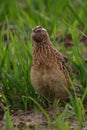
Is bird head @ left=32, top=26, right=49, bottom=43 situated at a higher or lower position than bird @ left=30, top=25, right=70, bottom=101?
higher

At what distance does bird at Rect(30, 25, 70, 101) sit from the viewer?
6.47 m

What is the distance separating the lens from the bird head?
664cm

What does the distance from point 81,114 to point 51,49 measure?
0.90m

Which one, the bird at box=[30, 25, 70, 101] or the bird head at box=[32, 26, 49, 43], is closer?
the bird at box=[30, 25, 70, 101]

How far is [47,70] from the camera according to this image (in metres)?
6.50

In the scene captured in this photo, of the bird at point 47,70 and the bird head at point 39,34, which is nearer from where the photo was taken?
the bird at point 47,70

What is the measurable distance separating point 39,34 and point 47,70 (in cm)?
39

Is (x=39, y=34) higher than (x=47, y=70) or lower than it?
A: higher

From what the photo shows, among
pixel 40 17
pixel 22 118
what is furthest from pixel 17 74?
pixel 40 17

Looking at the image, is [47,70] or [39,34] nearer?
[47,70]

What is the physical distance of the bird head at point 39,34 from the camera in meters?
6.64

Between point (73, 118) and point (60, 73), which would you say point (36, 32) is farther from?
point (73, 118)

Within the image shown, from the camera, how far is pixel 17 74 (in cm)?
715

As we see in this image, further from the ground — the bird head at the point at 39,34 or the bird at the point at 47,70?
the bird head at the point at 39,34
